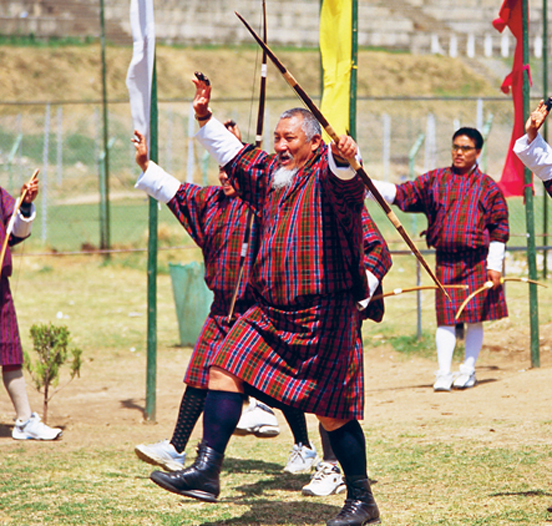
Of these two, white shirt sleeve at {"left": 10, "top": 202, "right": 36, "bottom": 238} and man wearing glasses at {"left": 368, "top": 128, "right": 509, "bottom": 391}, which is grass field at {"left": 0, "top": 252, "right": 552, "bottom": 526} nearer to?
man wearing glasses at {"left": 368, "top": 128, "right": 509, "bottom": 391}

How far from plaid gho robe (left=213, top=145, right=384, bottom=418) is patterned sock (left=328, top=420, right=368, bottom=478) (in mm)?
81

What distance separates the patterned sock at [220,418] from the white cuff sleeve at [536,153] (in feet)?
5.16

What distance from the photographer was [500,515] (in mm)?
3760

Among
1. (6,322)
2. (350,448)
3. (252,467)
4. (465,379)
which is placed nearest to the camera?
(350,448)

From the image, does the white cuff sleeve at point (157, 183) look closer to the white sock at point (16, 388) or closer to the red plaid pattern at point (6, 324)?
the red plaid pattern at point (6, 324)

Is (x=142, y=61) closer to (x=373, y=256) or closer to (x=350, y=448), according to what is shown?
(x=373, y=256)

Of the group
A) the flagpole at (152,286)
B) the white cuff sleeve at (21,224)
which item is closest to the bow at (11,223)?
the white cuff sleeve at (21,224)

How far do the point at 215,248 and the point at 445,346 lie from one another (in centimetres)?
267

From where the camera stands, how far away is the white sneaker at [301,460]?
4.70 m

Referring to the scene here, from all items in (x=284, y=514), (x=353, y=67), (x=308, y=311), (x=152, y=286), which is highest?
(x=353, y=67)

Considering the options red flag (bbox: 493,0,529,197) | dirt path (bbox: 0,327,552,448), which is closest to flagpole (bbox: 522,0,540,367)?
red flag (bbox: 493,0,529,197)

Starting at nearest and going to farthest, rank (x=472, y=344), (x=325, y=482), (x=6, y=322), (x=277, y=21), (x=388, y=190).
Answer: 1. (x=325, y=482)
2. (x=6, y=322)
3. (x=388, y=190)
4. (x=472, y=344)
5. (x=277, y=21)

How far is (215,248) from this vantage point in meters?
4.67

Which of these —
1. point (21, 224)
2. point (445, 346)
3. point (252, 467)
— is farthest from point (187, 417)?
point (445, 346)
